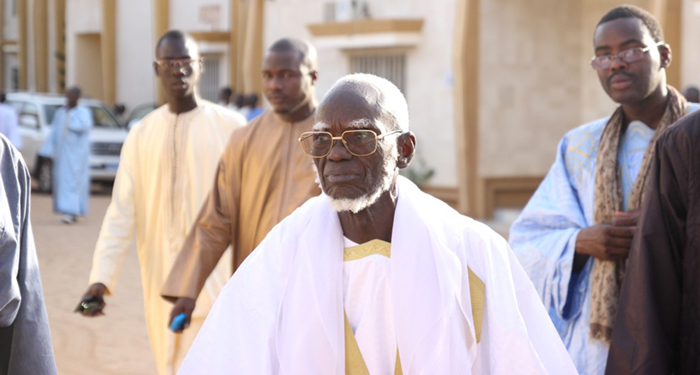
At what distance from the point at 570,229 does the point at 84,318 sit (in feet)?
21.3

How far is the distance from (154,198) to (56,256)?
310 inches

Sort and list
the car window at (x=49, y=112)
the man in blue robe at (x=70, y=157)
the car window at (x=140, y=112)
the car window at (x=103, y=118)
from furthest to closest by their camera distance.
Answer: the car window at (x=140, y=112)
the car window at (x=103, y=118)
the car window at (x=49, y=112)
the man in blue robe at (x=70, y=157)

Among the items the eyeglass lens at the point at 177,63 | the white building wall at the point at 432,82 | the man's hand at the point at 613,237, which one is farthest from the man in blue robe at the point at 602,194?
the white building wall at the point at 432,82

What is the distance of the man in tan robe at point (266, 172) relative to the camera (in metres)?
5.46

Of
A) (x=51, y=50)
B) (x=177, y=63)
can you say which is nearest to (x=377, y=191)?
(x=177, y=63)

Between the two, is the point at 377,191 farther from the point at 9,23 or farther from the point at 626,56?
the point at 9,23

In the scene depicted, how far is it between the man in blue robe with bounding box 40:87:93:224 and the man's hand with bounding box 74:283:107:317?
1137 centimetres

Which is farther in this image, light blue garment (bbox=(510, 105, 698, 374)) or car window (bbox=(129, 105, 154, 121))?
car window (bbox=(129, 105, 154, 121))

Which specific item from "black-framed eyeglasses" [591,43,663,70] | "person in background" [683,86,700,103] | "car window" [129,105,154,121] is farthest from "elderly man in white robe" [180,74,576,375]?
"car window" [129,105,154,121]

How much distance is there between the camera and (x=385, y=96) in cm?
349

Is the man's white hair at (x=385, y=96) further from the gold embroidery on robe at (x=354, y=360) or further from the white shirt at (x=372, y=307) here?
the gold embroidery on robe at (x=354, y=360)

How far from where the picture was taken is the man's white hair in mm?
3467

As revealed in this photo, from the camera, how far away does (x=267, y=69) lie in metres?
5.61

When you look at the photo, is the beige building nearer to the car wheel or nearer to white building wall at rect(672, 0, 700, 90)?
white building wall at rect(672, 0, 700, 90)
